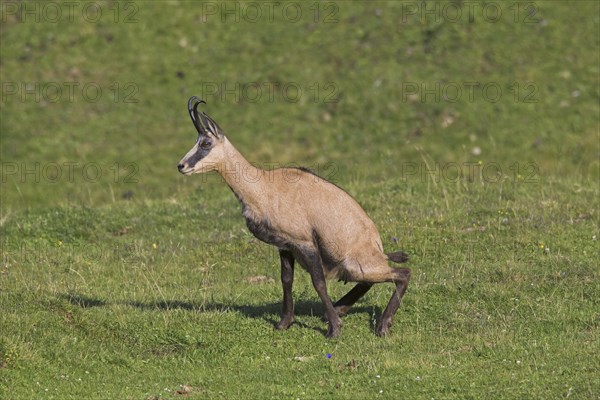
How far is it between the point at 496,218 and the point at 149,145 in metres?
10.6

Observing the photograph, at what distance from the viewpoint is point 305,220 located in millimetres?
12648

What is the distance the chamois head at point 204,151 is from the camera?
41.3 ft

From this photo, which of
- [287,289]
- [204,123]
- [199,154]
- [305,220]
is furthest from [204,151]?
[287,289]

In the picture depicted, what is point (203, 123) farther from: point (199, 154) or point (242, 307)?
point (242, 307)

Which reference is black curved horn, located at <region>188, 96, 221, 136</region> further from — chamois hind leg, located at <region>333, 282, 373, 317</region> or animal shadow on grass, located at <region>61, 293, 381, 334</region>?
chamois hind leg, located at <region>333, 282, 373, 317</region>

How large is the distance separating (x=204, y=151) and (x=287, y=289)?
1.92 m

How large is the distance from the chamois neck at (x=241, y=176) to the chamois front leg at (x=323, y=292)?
3.09 ft

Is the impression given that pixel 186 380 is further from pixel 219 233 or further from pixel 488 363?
Result: pixel 219 233

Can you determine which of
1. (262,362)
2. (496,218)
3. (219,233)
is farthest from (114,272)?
(496,218)

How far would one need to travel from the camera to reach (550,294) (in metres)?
13.9

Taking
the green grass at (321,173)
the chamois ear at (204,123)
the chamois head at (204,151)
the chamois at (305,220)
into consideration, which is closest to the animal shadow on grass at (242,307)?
the green grass at (321,173)

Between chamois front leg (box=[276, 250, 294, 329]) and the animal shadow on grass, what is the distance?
7.7 inches

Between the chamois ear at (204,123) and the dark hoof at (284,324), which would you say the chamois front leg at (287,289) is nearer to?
the dark hoof at (284,324)

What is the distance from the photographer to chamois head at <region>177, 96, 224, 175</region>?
12586mm
